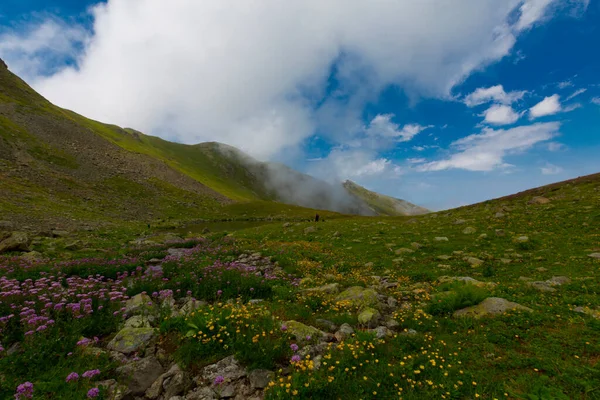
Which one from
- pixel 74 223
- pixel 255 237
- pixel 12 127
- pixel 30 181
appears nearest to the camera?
pixel 255 237

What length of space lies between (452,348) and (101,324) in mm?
9068

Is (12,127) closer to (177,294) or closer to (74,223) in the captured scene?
(74,223)

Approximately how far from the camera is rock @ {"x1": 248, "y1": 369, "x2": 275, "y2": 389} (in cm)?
530

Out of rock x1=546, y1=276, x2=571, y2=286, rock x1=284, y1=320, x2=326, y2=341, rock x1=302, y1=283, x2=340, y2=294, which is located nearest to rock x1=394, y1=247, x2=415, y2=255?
rock x1=546, y1=276, x2=571, y2=286

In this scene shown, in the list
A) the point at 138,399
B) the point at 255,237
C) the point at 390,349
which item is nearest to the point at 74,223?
the point at 255,237

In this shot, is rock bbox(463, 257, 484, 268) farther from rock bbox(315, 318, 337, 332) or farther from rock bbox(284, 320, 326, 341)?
rock bbox(284, 320, 326, 341)

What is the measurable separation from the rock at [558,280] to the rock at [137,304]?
14430mm

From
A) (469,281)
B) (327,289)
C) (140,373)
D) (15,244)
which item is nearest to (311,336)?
(140,373)

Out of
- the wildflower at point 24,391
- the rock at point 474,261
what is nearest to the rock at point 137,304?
the wildflower at point 24,391

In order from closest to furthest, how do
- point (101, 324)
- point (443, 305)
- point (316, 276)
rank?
point (101, 324) → point (443, 305) → point (316, 276)

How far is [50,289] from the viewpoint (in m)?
8.92

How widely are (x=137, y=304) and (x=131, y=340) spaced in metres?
2.42

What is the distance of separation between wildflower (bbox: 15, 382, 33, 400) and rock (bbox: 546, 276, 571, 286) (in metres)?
15.1

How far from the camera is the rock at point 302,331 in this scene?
269 inches
